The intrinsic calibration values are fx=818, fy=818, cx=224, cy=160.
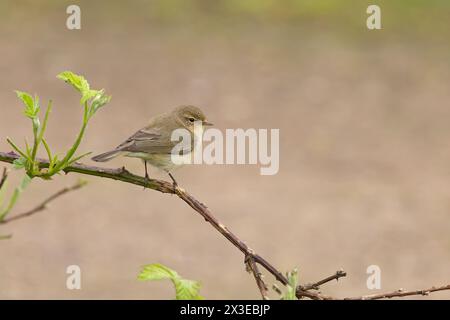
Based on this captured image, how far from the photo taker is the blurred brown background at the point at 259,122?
1022 cm

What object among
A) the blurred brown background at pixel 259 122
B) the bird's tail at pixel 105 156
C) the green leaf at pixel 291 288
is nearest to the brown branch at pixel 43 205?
the green leaf at pixel 291 288

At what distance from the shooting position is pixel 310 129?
45.0 ft

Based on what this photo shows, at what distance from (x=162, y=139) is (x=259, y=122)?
9.02m

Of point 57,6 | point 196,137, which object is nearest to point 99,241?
point 196,137

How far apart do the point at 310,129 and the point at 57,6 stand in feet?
21.4

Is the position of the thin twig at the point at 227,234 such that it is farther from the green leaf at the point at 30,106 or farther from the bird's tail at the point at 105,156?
the bird's tail at the point at 105,156

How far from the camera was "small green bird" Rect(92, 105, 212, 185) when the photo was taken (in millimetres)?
4410

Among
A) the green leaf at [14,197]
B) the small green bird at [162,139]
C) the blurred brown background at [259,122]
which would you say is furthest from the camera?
the blurred brown background at [259,122]

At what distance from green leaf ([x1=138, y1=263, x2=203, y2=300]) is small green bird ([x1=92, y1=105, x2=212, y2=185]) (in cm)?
224

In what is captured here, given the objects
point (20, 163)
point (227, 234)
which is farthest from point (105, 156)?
point (227, 234)

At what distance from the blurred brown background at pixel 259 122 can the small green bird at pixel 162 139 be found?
15.5ft

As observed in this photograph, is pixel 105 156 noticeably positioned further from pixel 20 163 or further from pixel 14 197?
pixel 14 197

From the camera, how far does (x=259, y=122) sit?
44.6 feet
